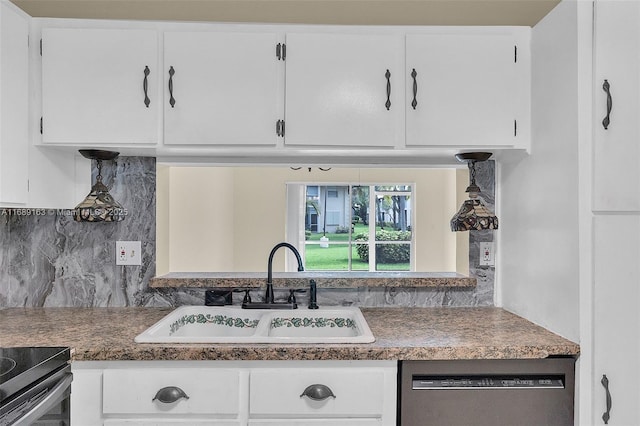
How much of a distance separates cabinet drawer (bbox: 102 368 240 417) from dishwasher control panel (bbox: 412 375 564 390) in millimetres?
615

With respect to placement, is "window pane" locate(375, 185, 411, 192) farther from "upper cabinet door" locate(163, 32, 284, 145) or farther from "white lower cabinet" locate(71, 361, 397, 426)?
"white lower cabinet" locate(71, 361, 397, 426)

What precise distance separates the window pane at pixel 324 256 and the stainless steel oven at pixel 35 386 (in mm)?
3790

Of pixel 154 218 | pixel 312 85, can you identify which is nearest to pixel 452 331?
pixel 312 85

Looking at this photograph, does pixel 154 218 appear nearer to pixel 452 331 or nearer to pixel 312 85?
pixel 312 85

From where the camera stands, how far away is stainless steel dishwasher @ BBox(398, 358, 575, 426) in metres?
1.48

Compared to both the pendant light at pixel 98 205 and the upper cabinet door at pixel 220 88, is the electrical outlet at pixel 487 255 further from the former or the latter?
the pendant light at pixel 98 205

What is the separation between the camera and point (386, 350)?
57.5 inches

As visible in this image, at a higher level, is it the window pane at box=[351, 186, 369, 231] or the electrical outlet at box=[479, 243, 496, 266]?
the window pane at box=[351, 186, 369, 231]

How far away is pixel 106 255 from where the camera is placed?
2.12 metres

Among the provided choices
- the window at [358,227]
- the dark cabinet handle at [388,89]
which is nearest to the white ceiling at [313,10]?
the dark cabinet handle at [388,89]

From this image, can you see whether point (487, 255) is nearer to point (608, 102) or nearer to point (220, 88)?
point (608, 102)

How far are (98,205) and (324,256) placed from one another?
139 inches

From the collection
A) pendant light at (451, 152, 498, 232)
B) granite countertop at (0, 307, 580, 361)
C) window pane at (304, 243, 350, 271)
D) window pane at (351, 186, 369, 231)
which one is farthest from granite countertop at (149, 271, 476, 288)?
window pane at (351, 186, 369, 231)

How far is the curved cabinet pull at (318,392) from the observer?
1.44 m
